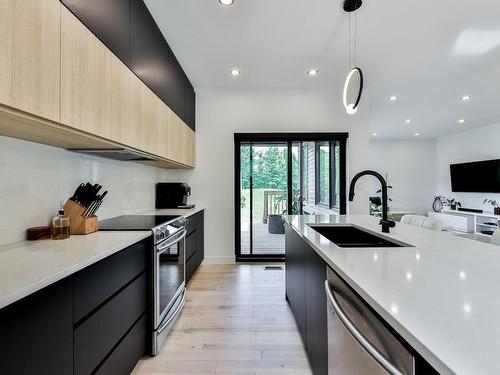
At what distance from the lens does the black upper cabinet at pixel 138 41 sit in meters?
1.53

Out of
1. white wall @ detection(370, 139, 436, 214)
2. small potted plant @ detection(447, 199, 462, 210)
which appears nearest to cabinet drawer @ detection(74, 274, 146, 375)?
white wall @ detection(370, 139, 436, 214)

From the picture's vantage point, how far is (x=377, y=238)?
5.79ft

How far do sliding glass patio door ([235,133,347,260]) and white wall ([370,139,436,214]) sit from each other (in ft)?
15.9

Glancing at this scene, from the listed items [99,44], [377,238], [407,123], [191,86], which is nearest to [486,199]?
[407,123]

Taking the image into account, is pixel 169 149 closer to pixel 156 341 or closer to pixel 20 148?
pixel 20 148

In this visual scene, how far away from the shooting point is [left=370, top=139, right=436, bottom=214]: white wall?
8125 mm

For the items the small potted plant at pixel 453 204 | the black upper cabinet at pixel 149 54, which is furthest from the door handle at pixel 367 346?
the small potted plant at pixel 453 204

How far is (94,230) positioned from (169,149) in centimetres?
130

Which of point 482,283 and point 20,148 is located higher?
point 20,148

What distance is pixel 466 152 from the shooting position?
23.2 feet

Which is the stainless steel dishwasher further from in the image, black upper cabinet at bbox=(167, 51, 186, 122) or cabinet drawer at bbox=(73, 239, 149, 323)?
black upper cabinet at bbox=(167, 51, 186, 122)

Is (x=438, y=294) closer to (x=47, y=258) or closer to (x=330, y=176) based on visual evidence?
(x=47, y=258)

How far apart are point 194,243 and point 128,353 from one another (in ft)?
6.04

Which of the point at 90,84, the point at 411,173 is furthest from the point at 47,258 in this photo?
the point at 411,173
